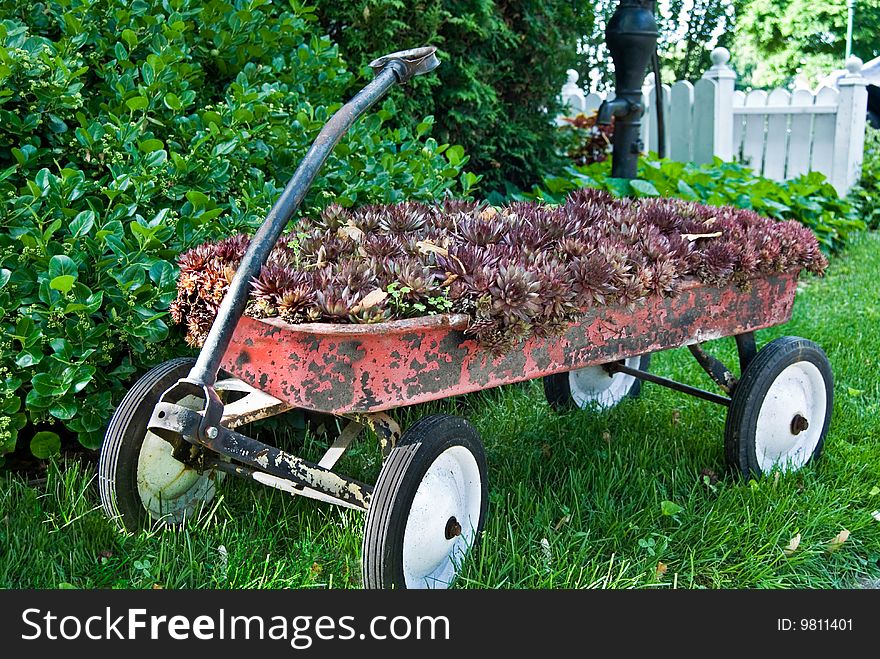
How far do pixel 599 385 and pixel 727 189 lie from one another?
300 centimetres

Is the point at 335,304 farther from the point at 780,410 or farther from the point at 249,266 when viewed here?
the point at 780,410

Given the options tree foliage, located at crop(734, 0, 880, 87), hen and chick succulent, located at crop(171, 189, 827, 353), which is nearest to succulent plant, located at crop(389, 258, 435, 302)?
hen and chick succulent, located at crop(171, 189, 827, 353)

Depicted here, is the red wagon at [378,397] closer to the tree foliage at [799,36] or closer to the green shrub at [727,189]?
the green shrub at [727,189]

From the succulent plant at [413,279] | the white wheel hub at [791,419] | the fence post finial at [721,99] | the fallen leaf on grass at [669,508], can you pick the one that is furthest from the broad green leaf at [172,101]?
the fence post finial at [721,99]

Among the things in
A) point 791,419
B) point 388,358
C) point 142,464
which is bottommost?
point 791,419

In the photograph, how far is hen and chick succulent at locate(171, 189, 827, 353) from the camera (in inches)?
64.6

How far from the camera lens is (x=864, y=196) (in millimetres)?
7641

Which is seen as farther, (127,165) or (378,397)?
(127,165)

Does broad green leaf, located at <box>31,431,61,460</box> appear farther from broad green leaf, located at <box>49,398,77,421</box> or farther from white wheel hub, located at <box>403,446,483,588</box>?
white wheel hub, located at <box>403,446,483,588</box>

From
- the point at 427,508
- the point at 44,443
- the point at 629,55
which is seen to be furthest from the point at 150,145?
the point at 629,55

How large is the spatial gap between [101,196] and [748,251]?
1791 millimetres

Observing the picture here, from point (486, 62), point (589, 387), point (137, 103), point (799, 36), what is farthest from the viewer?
point (799, 36)

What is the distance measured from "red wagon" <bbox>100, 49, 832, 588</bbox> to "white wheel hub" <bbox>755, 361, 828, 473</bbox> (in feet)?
0.30

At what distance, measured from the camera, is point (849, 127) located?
7414mm
